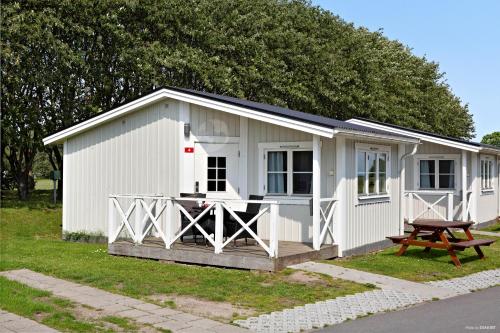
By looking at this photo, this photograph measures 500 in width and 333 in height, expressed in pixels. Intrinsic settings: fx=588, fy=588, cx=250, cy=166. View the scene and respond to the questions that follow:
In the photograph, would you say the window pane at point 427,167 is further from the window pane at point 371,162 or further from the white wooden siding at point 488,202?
the window pane at point 371,162

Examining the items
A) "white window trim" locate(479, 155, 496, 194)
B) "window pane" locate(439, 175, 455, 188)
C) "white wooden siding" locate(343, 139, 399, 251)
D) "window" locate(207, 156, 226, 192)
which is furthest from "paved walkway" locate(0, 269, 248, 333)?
"white window trim" locate(479, 155, 496, 194)

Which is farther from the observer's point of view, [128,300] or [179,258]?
[179,258]

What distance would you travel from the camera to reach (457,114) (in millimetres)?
43344

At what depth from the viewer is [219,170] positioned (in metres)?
12.8

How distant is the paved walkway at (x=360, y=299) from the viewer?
22.2 ft

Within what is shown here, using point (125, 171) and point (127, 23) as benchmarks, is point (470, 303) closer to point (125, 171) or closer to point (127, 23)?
point (125, 171)

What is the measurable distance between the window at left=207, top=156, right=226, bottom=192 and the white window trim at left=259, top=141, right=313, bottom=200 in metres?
0.88

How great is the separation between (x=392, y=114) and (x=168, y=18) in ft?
46.4

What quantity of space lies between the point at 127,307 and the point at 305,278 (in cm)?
305

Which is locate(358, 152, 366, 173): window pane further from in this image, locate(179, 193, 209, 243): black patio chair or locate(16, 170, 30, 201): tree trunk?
locate(16, 170, 30, 201): tree trunk

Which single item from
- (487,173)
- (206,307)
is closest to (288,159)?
(206,307)

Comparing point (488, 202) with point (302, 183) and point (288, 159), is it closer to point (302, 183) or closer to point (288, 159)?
point (302, 183)

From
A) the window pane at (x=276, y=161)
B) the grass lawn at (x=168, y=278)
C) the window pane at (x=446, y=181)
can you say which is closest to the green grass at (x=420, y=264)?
the grass lawn at (x=168, y=278)

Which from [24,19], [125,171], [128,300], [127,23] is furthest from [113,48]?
[128,300]
